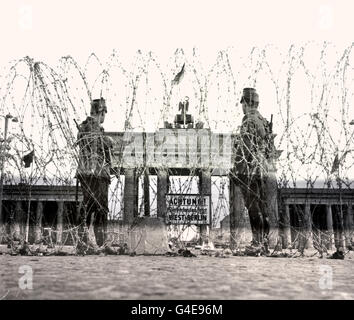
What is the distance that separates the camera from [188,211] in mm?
7332

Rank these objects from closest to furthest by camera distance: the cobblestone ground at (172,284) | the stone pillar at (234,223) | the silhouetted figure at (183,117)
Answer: the cobblestone ground at (172,284) → the silhouetted figure at (183,117) → the stone pillar at (234,223)

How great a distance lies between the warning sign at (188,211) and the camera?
7171 mm

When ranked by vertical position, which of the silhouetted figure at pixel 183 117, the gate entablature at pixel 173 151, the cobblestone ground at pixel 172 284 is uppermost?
the silhouetted figure at pixel 183 117

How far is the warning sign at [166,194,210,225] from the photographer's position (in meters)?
7.17

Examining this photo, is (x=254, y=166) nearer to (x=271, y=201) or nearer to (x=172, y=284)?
(x=271, y=201)

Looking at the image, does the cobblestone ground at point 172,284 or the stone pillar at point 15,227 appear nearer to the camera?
the cobblestone ground at point 172,284

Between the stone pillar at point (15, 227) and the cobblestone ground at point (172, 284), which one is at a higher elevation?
the stone pillar at point (15, 227)

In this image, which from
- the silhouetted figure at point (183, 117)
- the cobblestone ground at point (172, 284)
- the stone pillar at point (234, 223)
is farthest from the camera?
the stone pillar at point (234, 223)

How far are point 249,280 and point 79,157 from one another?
3.65m

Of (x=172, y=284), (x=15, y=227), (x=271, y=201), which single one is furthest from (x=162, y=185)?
(x=15, y=227)

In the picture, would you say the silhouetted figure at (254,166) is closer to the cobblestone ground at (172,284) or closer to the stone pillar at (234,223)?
the stone pillar at (234,223)

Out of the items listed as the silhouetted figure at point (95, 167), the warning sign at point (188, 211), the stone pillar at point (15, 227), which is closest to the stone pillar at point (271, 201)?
the warning sign at point (188, 211)

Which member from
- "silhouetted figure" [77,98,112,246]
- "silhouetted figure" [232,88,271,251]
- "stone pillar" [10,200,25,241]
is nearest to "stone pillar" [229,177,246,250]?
"silhouetted figure" [232,88,271,251]
